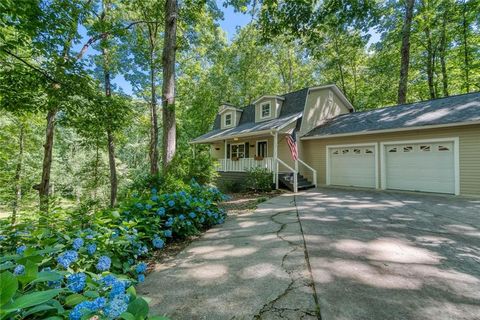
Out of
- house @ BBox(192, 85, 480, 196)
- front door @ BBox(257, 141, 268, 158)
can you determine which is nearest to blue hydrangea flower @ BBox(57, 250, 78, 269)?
house @ BBox(192, 85, 480, 196)

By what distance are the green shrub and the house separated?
395 millimetres

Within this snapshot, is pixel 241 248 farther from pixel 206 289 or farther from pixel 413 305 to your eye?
pixel 413 305

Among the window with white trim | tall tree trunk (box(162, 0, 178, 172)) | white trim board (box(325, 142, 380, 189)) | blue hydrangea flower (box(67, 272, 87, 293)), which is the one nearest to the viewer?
blue hydrangea flower (box(67, 272, 87, 293))

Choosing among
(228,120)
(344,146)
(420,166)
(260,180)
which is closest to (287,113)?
(344,146)

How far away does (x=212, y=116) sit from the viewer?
811 inches

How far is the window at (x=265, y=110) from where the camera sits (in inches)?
553

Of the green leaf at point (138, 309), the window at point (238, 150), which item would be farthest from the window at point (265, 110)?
the green leaf at point (138, 309)

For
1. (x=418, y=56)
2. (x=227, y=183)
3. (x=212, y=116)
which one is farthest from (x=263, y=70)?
(x=227, y=183)

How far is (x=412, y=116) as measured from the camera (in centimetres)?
958

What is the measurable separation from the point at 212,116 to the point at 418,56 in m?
16.6

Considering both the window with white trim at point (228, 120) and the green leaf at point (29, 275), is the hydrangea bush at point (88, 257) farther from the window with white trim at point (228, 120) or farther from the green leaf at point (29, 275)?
the window with white trim at point (228, 120)

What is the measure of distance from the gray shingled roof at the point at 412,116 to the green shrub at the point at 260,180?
11.2ft

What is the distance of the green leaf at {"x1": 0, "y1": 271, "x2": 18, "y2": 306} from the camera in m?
0.91

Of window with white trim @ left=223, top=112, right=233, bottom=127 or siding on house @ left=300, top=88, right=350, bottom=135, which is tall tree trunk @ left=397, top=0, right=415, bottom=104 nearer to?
siding on house @ left=300, top=88, right=350, bottom=135
